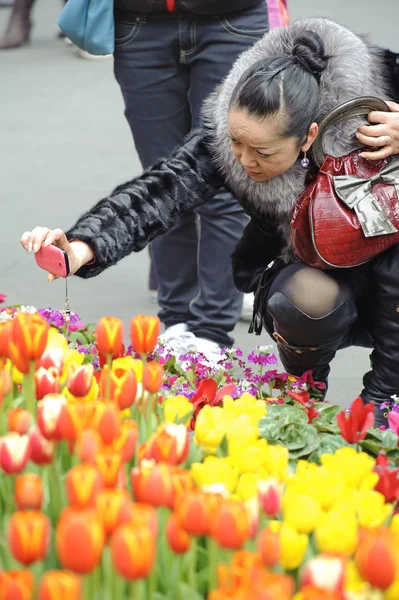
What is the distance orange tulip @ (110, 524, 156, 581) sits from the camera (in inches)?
35.9

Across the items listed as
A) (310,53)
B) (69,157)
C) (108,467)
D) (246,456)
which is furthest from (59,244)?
(69,157)

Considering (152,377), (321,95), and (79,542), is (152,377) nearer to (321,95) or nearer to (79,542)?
(79,542)

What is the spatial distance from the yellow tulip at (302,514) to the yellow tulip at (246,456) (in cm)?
16

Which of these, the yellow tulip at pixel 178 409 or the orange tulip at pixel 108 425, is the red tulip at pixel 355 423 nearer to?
the yellow tulip at pixel 178 409

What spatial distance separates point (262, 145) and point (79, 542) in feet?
4.62

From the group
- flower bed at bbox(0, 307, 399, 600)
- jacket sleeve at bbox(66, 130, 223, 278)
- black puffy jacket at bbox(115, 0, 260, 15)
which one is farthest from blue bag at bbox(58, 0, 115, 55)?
flower bed at bbox(0, 307, 399, 600)

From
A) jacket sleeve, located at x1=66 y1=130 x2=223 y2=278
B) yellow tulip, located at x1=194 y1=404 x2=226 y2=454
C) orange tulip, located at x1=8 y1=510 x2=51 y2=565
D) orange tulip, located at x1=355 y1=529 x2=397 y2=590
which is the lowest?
jacket sleeve, located at x1=66 y1=130 x2=223 y2=278

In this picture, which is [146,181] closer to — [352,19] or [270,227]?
[270,227]

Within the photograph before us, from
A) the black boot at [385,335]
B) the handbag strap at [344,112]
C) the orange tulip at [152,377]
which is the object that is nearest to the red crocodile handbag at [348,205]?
the handbag strap at [344,112]

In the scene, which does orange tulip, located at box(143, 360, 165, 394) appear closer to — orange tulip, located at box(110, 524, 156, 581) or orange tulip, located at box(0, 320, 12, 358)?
orange tulip, located at box(0, 320, 12, 358)

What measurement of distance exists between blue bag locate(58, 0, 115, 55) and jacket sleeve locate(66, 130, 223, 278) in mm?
675

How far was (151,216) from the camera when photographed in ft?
7.68

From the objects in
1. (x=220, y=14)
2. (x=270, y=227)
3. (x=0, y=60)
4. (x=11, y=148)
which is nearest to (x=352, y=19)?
(x=0, y=60)

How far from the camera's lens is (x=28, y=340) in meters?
1.36
